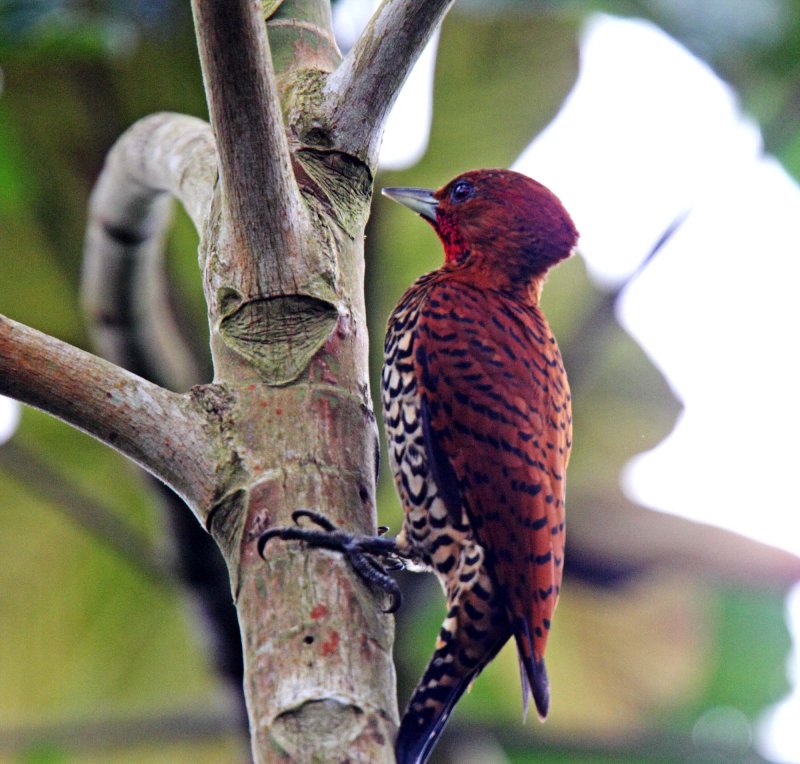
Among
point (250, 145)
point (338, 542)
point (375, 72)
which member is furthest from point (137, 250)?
point (338, 542)

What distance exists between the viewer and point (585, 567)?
190 inches

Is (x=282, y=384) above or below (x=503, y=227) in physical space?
above

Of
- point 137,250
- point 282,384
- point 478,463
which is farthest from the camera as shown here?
point 137,250

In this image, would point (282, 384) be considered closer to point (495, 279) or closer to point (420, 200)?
point (495, 279)

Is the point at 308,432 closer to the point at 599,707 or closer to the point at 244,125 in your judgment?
the point at 244,125

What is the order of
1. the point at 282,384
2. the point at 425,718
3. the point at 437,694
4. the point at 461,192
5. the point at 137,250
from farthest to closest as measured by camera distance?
the point at 461,192 → the point at 137,250 → the point at 437,694 → the point at 425,718 → the point at 282,384

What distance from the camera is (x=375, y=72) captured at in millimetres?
2059

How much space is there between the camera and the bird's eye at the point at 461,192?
11.1 ft

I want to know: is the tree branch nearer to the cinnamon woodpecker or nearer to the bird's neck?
the cinnamon woodpecker

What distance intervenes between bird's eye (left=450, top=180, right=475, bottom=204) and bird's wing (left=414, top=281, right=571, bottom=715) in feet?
1.64

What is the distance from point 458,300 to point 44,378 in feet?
4.91

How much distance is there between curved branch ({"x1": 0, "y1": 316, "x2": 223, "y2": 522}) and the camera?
163 cm

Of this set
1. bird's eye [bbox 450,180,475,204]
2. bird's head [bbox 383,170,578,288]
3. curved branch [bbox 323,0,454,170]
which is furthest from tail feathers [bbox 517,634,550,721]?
bird's eye [bbox 450,180,475,204]

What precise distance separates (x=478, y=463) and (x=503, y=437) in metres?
0.08
